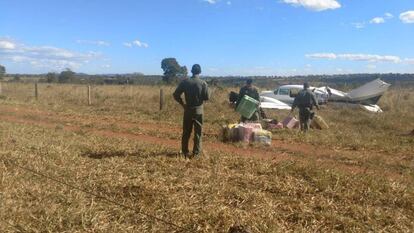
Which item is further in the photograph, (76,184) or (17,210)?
(76,184)

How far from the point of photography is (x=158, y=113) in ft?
68.2

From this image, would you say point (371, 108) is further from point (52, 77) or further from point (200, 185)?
point (52, 77)

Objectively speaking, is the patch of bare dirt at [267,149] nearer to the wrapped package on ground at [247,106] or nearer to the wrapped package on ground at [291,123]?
the wrapped package on ground at [247,106]

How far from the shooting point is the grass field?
612 cm

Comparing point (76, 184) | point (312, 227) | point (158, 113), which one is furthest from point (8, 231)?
point (158, 113)

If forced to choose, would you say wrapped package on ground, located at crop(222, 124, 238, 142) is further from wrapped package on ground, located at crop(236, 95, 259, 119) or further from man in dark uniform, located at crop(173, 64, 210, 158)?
man in dark uniform, located at crop(173, 64, 210, 158)

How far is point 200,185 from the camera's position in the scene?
765 centimetres

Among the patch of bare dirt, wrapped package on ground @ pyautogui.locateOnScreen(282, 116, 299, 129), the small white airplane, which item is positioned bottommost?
the patch of bare dirt

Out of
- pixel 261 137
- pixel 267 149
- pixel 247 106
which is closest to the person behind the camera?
pixel 267 149

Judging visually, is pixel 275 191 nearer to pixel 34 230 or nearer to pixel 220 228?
pixel 220 228

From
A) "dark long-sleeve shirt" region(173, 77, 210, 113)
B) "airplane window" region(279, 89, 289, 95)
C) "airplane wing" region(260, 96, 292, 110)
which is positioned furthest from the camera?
"airplane window" region(279, 89, 289, 95)

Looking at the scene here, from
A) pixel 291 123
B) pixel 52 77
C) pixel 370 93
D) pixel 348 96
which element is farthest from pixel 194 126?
pixel 52 77

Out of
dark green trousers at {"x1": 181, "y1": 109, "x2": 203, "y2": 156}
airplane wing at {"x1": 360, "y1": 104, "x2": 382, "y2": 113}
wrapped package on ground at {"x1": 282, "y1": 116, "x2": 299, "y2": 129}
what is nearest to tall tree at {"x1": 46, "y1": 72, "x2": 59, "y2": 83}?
airplane wing at {"x1": 360, "y1": 104, "x2": 382, "y2": 113}

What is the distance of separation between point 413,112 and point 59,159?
20.4 metres
